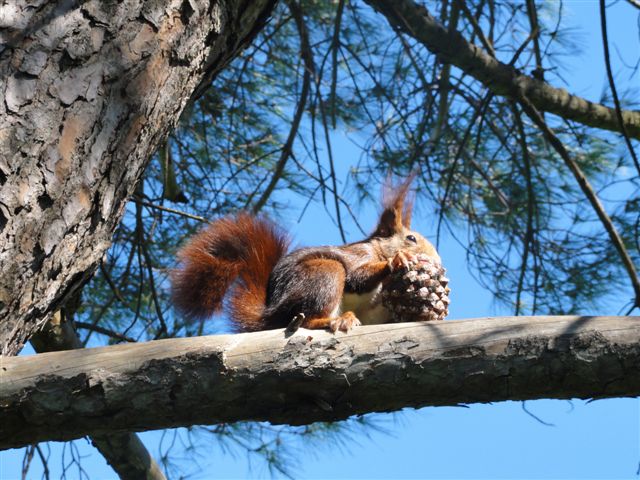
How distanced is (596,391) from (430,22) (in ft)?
4.33

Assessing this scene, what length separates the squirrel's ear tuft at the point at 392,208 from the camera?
7.36ft

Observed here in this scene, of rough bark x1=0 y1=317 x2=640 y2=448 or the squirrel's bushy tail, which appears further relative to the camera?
the squirrel's bushy tail

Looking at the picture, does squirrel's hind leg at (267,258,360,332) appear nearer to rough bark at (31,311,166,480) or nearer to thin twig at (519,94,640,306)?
rough bark at (31,311,166,480)

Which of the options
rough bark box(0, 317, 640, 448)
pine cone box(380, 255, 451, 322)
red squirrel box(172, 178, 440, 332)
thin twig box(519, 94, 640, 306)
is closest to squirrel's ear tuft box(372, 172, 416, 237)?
red squirrel box(172, 178, 440, 332)

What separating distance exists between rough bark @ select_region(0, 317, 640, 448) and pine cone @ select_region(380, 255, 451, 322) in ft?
1.54

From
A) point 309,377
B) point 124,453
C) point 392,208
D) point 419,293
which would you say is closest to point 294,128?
point 392,208

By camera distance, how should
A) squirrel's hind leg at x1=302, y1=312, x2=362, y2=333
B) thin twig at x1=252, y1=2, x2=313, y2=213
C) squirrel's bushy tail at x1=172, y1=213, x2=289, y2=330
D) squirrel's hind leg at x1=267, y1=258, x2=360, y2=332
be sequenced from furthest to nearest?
thin twig at x1=252, y1=2, x2=313, y2=213
squirrel's bushy tail at x1=172, y1=213, x2=289, y2=330
squirrel's hind leg at x1=267, y1=258, x2=360, y2=332
squirrel's hind leg at x1=302, y1=312, x2=362, y2=333

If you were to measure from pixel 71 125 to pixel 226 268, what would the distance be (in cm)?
70

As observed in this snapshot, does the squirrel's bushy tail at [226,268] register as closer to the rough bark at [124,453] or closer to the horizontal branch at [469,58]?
the rough bark at [124,453]

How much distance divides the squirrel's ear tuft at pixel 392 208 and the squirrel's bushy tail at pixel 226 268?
384 millimetres

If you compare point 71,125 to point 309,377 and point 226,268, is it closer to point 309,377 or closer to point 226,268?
point 309,377

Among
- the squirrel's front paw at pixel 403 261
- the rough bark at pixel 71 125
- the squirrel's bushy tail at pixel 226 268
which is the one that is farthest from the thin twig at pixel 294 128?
the rough bark at pixel 71 125

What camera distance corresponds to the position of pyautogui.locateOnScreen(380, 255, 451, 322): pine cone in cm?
165

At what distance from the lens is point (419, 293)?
166 centimetres
